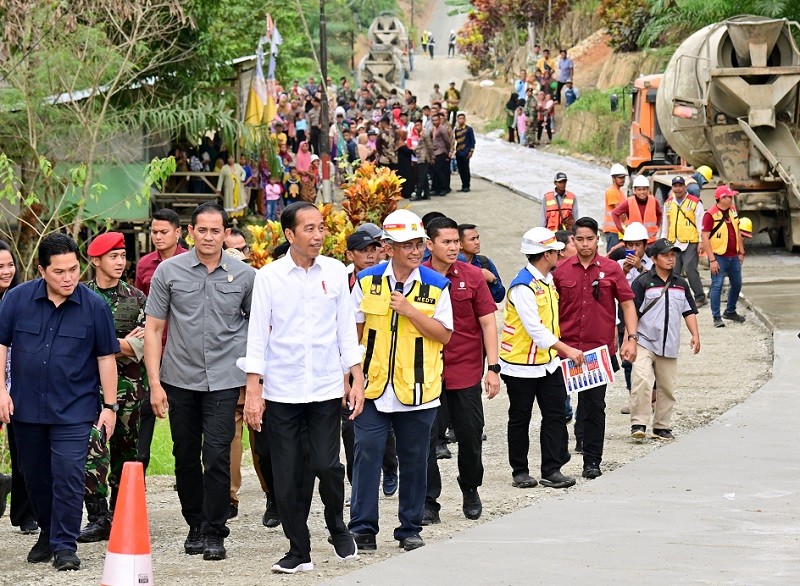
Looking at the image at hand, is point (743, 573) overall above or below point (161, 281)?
below

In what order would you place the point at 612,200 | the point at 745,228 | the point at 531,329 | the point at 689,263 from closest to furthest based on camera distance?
the point at 531,329, the point at 689,263, the point at 745,228, the point at 612,200

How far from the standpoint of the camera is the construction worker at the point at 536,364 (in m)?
9.72

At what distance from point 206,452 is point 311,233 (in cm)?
135

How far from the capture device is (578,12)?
174 ft

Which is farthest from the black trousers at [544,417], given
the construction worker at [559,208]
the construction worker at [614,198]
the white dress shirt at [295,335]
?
the construction worker at [614,198]

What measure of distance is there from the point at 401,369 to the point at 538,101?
115 ft

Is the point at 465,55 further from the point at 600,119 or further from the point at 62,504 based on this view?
the point at 62,504

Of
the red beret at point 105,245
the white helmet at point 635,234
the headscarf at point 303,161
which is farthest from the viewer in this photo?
the headscarf at point 303,161

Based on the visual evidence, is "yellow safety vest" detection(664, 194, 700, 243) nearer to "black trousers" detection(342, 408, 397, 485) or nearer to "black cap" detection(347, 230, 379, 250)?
"black trousers" detection(342, 408, 397, 485)

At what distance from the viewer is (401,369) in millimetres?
7730

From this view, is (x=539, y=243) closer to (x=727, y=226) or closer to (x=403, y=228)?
(x=403, y=228)

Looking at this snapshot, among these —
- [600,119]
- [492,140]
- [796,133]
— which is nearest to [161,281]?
[796,133]

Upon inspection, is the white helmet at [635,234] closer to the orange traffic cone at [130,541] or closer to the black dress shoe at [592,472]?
the black dress shoe at [592,472]

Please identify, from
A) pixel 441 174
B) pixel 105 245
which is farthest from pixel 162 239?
pixel 441 174
